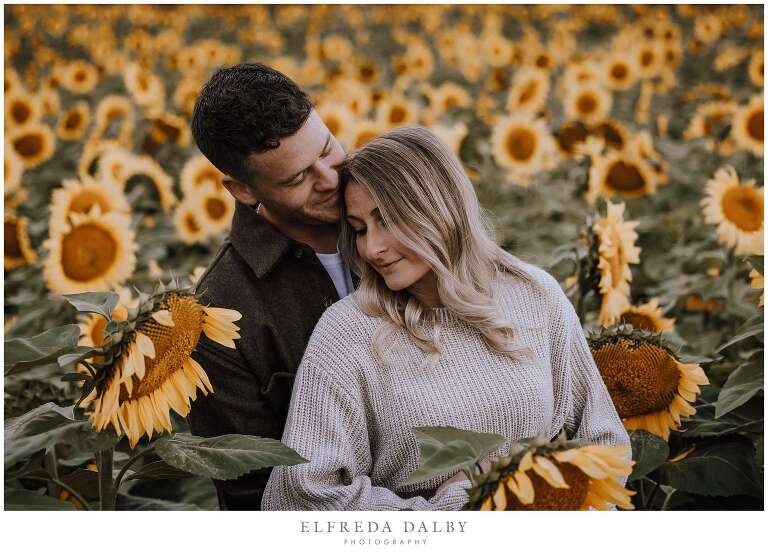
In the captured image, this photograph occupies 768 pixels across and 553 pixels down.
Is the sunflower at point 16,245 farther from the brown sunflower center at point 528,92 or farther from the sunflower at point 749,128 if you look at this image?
the sunflower at point 749,128

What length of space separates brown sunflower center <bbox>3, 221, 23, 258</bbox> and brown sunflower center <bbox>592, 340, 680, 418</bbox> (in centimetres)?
278

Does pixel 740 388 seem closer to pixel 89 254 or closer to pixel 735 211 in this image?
pixel 735 211

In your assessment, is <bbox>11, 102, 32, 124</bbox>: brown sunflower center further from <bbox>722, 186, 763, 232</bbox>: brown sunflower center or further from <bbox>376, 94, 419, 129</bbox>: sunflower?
<bbox>722, 186, 763, 232</bbox>: brown sunflower center

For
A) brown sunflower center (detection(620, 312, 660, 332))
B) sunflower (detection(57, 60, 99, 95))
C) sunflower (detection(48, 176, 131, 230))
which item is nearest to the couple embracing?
brown sunflower center (detection(620, 312, 660, 332))

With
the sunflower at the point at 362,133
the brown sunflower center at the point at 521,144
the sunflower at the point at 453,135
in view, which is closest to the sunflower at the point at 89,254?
the sunflower at the point at 362,133

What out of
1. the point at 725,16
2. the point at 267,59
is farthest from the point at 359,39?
the point at 725,16

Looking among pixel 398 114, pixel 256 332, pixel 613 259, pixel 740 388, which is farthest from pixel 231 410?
pixel 398 114

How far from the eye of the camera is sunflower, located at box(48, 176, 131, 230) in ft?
12.4

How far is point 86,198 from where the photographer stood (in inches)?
153

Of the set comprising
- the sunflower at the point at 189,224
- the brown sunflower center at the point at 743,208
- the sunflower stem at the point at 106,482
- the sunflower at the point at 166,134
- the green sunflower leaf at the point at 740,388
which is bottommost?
the sunflower stem at the point at 106,482

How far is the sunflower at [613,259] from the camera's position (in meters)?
2.83

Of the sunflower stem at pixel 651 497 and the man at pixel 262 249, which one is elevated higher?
the man at pixel 262 249

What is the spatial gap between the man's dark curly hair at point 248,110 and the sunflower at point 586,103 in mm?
3525
